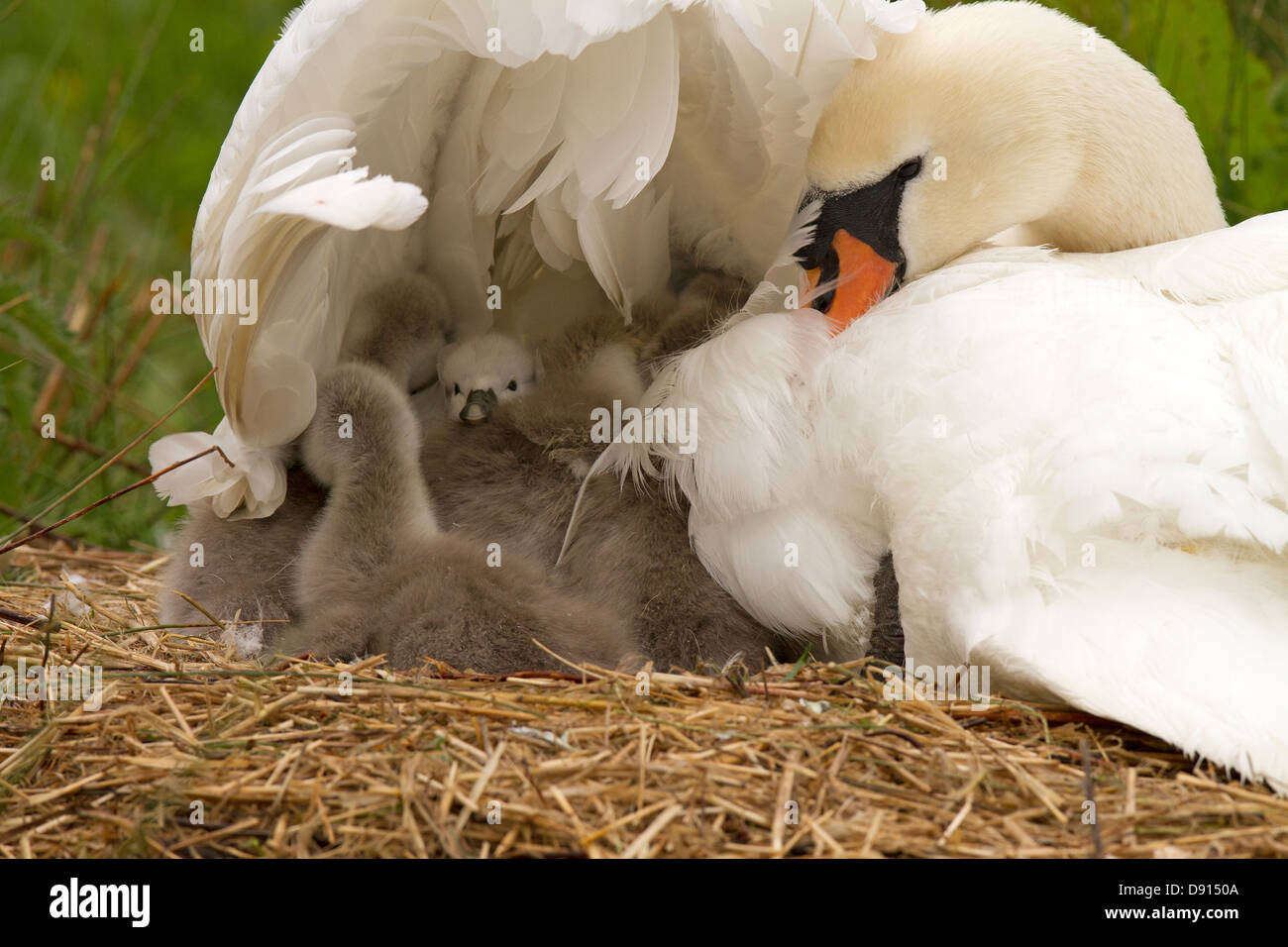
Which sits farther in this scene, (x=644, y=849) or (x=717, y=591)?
(x=717, y=591)

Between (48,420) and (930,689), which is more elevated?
(48,420)

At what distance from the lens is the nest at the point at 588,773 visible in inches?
85.9

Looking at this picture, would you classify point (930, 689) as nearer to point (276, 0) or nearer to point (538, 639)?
point (538, 639)

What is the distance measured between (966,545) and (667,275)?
4.85 feet

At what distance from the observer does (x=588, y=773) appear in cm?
231

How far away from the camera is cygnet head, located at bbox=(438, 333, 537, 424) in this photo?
346cm

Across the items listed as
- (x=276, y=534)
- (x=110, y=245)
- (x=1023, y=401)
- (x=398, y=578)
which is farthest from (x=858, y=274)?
(x=110, y=245)

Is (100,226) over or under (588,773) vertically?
over

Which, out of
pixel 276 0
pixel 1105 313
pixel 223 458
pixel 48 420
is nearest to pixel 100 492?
pixel 48 420

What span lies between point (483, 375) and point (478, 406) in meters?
0.09

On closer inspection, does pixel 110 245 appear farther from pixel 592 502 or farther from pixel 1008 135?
pixel 1008 135

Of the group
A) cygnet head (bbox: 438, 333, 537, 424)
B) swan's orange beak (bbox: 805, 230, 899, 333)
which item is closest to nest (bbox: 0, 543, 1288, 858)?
swan's orange beak (bbox: 805, 230, 899, 333)
